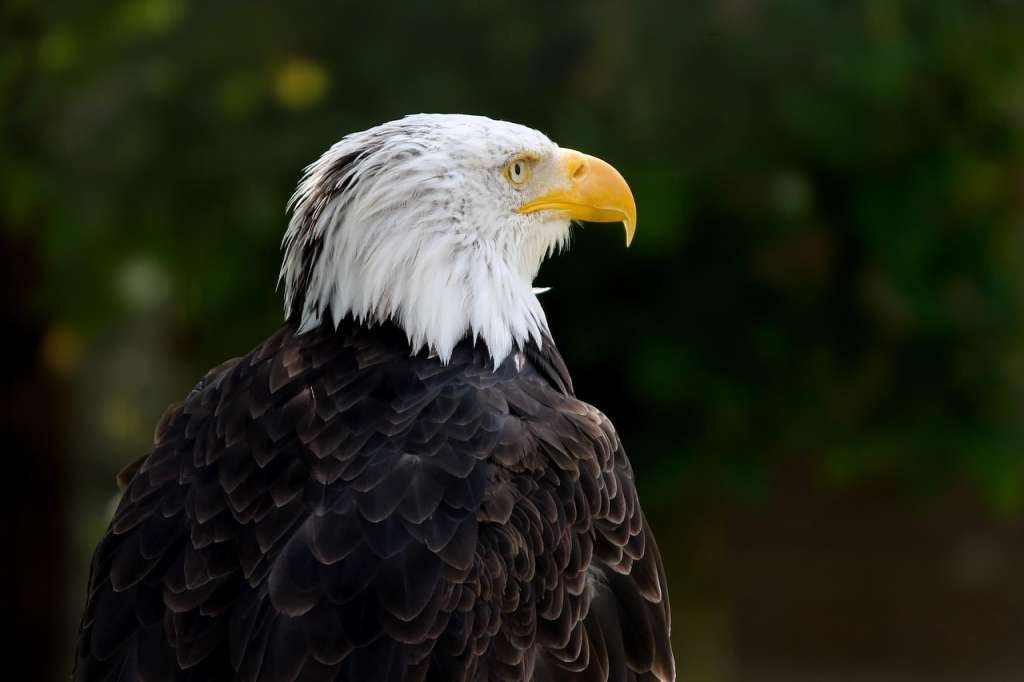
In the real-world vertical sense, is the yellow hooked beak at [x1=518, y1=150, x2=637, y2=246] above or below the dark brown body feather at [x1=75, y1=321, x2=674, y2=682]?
above

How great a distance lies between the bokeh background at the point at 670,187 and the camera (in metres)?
5.82

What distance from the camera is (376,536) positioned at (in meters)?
3.16

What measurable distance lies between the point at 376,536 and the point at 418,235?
0.83 meters

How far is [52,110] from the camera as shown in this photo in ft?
20.1

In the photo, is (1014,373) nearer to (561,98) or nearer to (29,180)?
(561,98)

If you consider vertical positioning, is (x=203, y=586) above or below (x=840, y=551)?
above

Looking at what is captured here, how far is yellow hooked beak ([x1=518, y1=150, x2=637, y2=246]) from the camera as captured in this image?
3.91m

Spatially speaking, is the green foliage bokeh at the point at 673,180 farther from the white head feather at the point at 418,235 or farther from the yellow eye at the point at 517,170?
the white head feather at the point at 418,235

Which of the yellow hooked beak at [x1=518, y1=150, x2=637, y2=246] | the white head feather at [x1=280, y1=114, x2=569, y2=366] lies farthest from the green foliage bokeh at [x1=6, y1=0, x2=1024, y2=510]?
the white head feather at [x1=280, y1=114, x2=569, y2=366]

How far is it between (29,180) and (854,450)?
140 inches

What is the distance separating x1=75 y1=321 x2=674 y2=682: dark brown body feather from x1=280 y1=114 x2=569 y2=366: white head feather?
0.25ft

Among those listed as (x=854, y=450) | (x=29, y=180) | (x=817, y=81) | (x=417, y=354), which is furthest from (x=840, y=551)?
(x=417, y=354)

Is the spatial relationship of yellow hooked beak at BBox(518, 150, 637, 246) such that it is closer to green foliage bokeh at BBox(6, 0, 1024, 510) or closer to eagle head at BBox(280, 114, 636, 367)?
eagle head at BBox(280, 114, 636, 367)

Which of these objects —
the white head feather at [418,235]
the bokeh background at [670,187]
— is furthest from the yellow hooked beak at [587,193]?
the bokeh background at [670,187]
